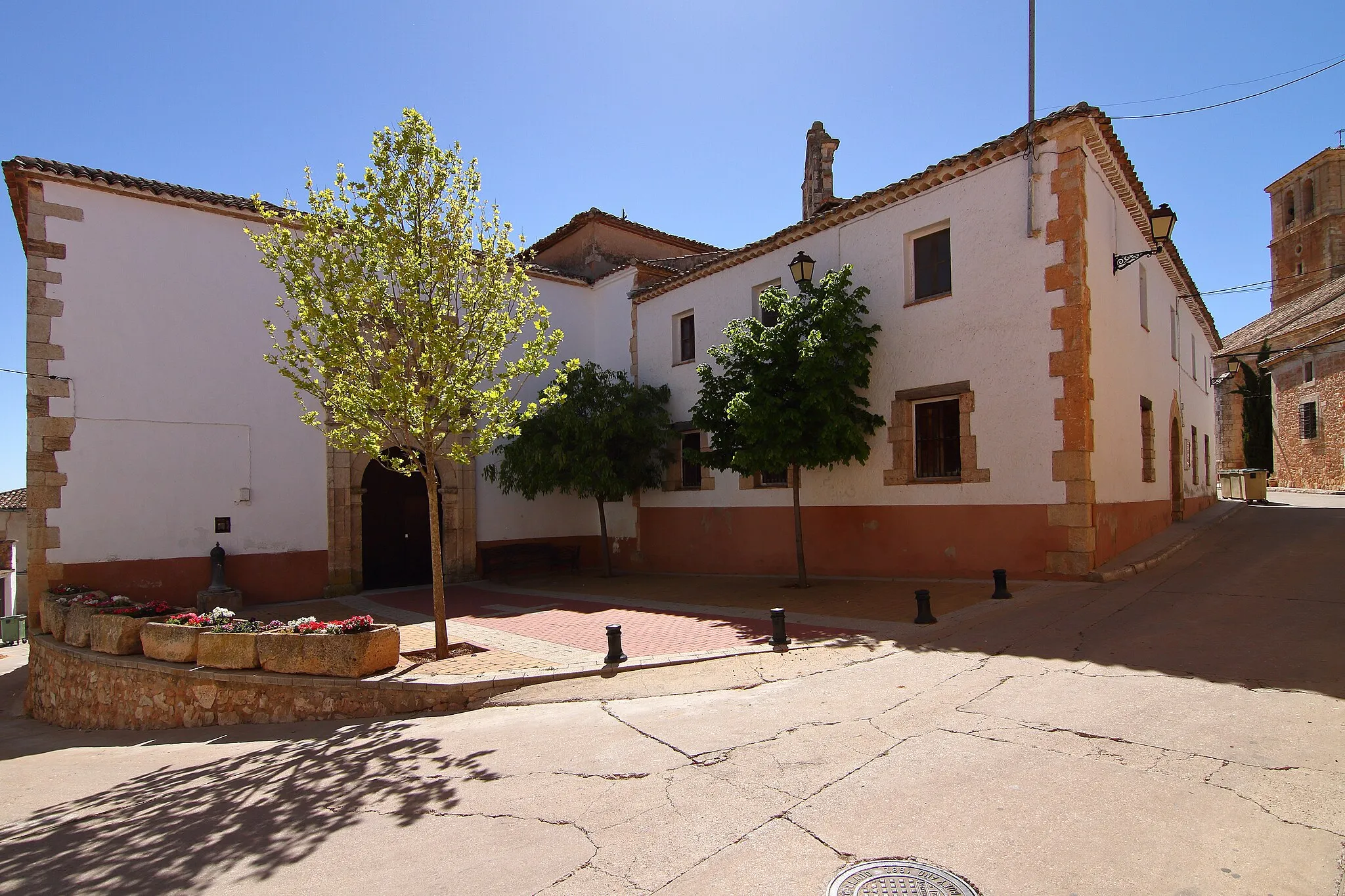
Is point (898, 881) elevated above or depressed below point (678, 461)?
below

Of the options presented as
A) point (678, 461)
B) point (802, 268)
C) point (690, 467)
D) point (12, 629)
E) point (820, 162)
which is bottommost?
point (12, 629)

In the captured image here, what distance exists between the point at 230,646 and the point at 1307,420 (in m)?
37.3

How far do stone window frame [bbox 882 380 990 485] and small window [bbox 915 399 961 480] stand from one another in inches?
2.6

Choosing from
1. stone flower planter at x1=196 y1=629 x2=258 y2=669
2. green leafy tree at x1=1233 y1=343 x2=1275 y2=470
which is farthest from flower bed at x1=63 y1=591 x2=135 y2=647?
green leafy tree at x1=1233 y1=343 x2=1275 y2=470

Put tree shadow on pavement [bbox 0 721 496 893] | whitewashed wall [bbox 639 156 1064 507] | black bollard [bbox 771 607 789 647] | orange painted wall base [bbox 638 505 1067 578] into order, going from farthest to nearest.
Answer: orange painted wall base [bbox 638 505 1067 578] → whitewashed wall [bbox 639 156 1064 507] → black bollard [bbox 771 607 789 647] → tree shadow on pavement [bbox 0 721 496 893]

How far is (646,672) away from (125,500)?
Result: 32.7 ft

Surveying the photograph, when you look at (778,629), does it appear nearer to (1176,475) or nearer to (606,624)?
(606,624)

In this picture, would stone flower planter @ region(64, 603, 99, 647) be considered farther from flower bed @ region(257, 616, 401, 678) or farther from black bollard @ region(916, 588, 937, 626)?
black bollard @ region(916, 588, 937, 626)

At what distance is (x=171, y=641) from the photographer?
323 inches

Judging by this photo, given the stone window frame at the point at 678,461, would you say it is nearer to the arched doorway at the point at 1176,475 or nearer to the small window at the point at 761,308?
the small window at the point at 761,308

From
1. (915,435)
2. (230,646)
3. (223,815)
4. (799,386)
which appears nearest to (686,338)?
(799,386)

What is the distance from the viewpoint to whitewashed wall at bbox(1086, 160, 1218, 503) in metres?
10.3

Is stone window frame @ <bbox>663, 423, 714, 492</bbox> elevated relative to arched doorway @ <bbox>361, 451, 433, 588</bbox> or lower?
elevated

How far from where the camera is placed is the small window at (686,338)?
51.8ft
